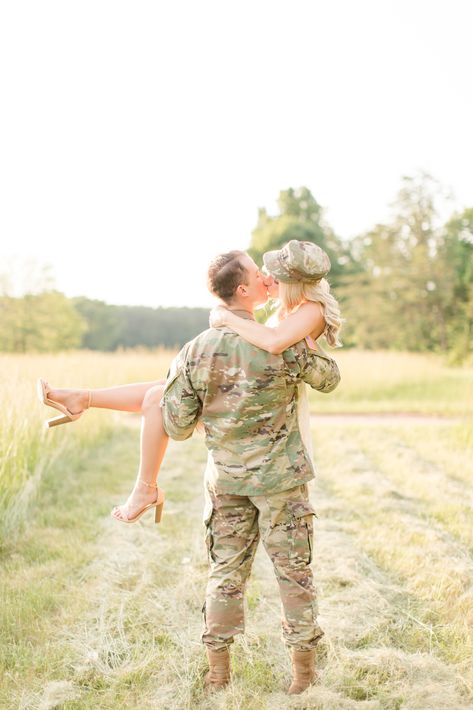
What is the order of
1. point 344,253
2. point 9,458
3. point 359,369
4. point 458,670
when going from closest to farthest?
point 458,670
point 9,458
point 359,369
point 344,253

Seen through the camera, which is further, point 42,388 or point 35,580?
point 35,580

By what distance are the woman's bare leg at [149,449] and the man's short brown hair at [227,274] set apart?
506 millimetres

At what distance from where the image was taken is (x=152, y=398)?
299cm

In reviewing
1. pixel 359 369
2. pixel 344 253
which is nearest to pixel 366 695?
pixel 359 369

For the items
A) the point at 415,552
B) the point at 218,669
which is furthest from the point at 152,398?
the point at 415,552

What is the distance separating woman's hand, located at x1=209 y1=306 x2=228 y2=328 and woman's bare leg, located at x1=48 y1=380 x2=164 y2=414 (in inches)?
18.7

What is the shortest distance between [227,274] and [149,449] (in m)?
0.80

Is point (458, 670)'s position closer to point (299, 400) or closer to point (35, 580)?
point (299, 400)

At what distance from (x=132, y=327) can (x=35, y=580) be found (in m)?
41.7

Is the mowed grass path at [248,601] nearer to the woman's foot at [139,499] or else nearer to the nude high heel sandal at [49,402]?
the woman's foot at [139,499]

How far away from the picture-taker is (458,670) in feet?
10.0

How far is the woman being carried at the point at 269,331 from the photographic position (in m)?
2.69

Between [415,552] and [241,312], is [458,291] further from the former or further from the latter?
[241,312]

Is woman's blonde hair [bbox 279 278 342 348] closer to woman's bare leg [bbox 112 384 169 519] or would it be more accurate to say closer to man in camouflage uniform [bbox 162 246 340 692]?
man in camouflage uniform [bbox 162 246 340 692]
